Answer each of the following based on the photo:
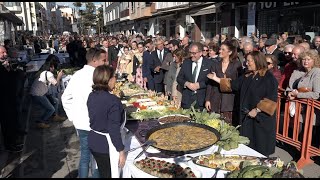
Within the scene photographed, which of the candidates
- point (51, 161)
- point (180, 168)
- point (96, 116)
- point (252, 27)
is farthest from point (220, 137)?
point (252, 27)

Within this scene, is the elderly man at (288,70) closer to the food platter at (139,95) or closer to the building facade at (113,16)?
the food platter at (139,95)

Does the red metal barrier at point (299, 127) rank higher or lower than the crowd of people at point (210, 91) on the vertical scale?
lower

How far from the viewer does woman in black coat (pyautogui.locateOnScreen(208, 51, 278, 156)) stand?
153 inches

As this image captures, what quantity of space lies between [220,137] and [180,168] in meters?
0.90

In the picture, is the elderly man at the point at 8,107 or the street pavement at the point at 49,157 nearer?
the street pavement at the point at 49,157

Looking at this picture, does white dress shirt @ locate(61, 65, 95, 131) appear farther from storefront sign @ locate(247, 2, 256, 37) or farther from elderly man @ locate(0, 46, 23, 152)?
storefront sign @ locate(247, 2, 256, 37)

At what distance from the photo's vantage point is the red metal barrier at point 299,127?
464 centimetres

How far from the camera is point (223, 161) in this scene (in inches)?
113

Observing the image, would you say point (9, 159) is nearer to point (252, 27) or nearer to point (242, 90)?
point (242, 90)

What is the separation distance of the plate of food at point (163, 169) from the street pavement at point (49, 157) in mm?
2212

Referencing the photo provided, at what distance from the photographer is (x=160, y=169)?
2.75 metres

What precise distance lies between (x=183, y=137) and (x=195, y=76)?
6.07ft

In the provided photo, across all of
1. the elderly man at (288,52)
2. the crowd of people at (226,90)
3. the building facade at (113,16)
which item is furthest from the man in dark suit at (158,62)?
the building facade at (113,16)

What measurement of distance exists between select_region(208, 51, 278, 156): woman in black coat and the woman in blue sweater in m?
1.88
